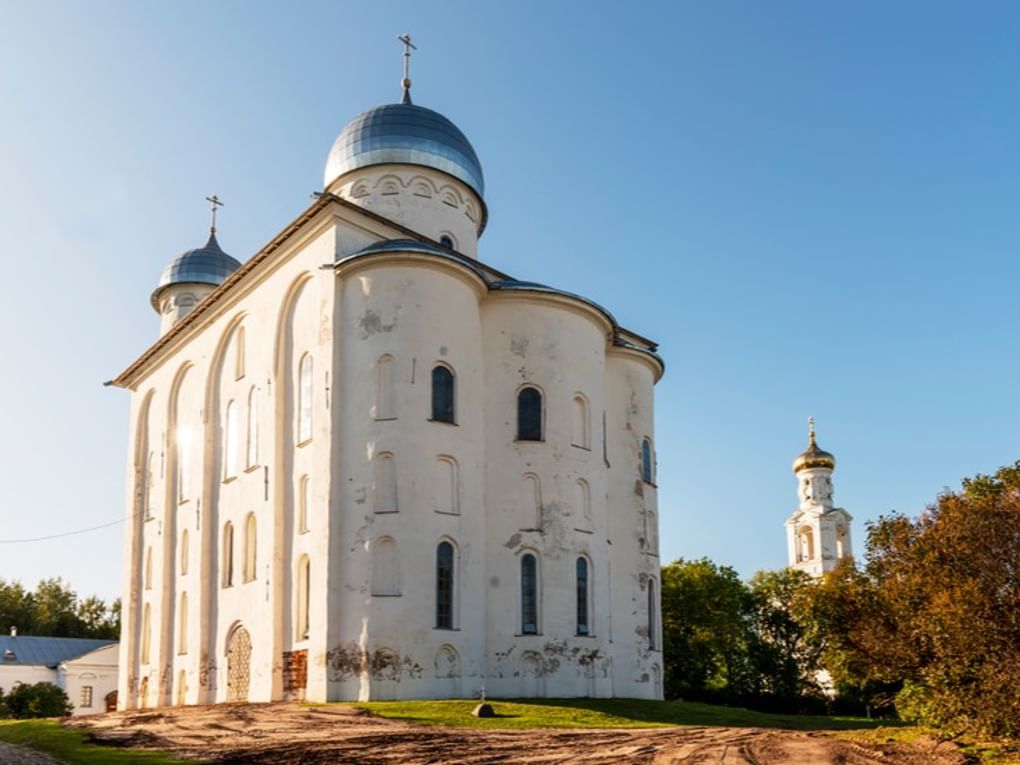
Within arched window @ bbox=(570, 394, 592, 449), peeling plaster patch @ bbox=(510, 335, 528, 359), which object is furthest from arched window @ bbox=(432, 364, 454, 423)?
arched window @ bbox=(570, 394, 592, 449)

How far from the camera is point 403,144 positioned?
33.5m

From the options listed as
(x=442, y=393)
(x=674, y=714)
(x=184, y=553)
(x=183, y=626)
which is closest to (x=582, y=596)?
(x=674, y=714)

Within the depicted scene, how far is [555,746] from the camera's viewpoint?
15031 millimetres

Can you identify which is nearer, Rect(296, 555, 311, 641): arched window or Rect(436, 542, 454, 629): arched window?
Rect(436, 542, 454, 629): arched window

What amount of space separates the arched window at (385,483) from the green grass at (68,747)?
26.8 feet

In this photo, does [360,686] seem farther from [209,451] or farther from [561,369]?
[209,451]

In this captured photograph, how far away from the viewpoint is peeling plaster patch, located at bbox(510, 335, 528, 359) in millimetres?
28219

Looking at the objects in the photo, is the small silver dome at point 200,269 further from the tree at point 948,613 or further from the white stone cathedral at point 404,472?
the tree at point 948,613

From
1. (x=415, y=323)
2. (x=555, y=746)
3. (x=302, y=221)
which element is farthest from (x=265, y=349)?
(x=555, y=746)

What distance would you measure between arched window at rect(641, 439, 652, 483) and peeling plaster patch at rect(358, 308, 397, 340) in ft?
34.2

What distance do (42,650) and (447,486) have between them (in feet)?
140

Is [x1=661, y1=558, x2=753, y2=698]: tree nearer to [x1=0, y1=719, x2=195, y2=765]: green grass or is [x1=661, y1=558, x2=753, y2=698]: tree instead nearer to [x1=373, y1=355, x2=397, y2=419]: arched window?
[x1=373, y1=355, x2=397, y2=419]: arched window

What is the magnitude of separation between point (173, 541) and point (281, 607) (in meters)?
10.4

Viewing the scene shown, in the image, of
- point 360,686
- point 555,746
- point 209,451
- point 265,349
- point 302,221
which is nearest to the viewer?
point 555,746
